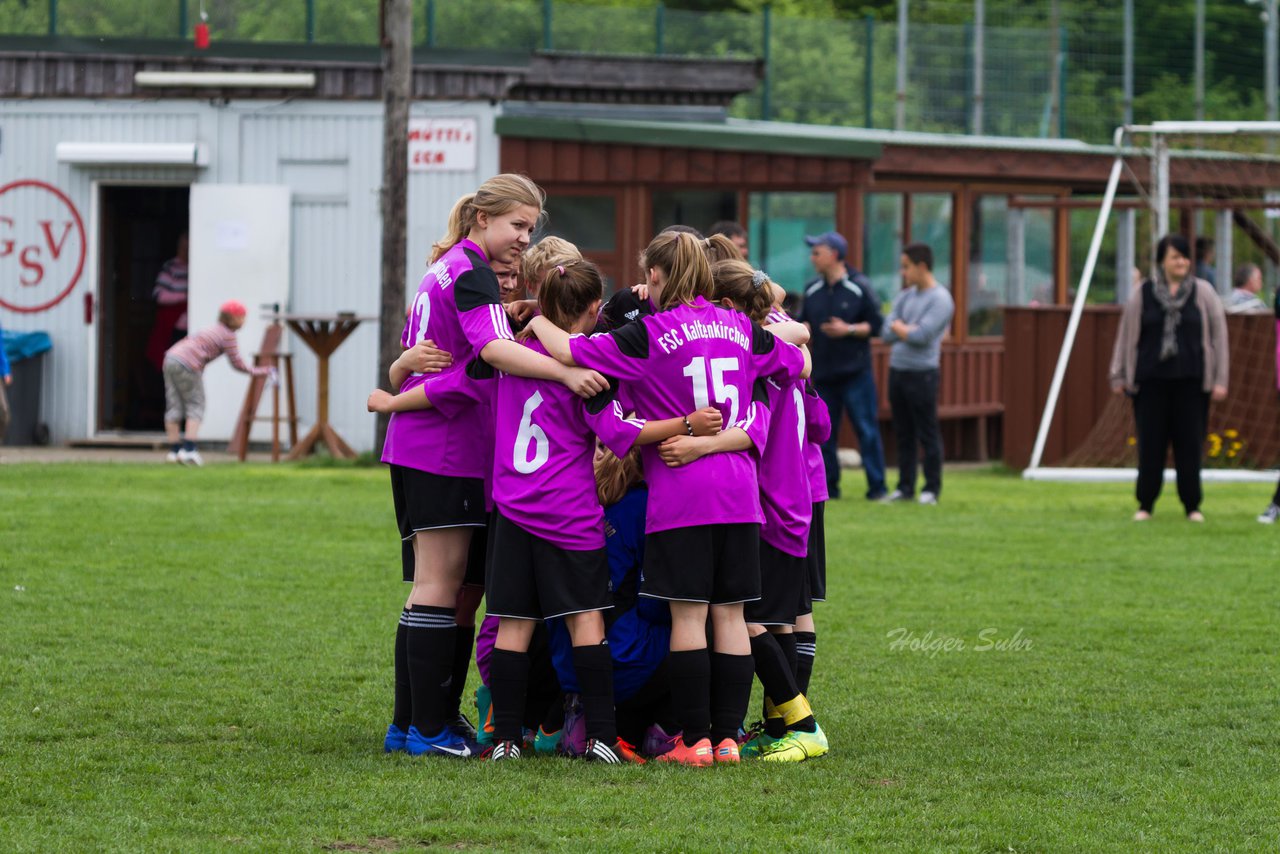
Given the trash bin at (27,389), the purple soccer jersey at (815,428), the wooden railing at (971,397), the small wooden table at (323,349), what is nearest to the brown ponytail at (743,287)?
the purple soccer jersey at (815,428)

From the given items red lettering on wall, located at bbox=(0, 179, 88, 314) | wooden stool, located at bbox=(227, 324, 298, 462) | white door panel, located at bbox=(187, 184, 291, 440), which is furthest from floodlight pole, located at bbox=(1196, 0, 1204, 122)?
red lettering on wall, located at bbox=(0, 179, 88, 314)

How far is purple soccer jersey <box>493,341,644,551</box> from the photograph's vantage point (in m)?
5.36

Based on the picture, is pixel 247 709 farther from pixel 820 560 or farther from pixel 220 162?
pixel 220 162

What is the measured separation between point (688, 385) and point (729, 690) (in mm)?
919

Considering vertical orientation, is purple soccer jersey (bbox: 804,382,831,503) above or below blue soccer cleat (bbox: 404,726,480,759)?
above

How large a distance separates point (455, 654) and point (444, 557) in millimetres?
Result: 328

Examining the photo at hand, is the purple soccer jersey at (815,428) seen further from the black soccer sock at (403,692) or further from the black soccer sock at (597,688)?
the black soccer sock at (403,692)

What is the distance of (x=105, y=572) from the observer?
936cm

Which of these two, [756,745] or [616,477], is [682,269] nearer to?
[616,477]

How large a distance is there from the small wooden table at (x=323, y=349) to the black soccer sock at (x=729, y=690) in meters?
11.3

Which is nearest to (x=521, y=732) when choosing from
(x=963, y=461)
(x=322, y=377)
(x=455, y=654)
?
(x=455, y=654)

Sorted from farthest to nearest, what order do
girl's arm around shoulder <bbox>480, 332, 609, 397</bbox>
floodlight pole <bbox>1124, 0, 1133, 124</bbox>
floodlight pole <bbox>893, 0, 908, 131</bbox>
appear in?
floodlight pole <bbox>1124, 0, 1133, 124</bbox> → floodlight pole <bbox>893, 0, 908, 131</bbox> → girl's arm around shoulder <bbox>480, 332, 609, 397</bbox>

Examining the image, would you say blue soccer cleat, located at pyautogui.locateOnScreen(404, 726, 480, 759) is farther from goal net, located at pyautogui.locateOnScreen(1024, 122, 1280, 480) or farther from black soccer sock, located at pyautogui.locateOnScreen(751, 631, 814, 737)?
goal net, located at pyautogui.locateOnScreen(1024, 122, 1280, 480)

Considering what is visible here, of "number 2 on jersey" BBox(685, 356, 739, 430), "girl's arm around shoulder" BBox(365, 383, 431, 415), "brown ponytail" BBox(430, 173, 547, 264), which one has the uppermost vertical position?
"brown ponytail" BBox(430, 173, 547, 264)
